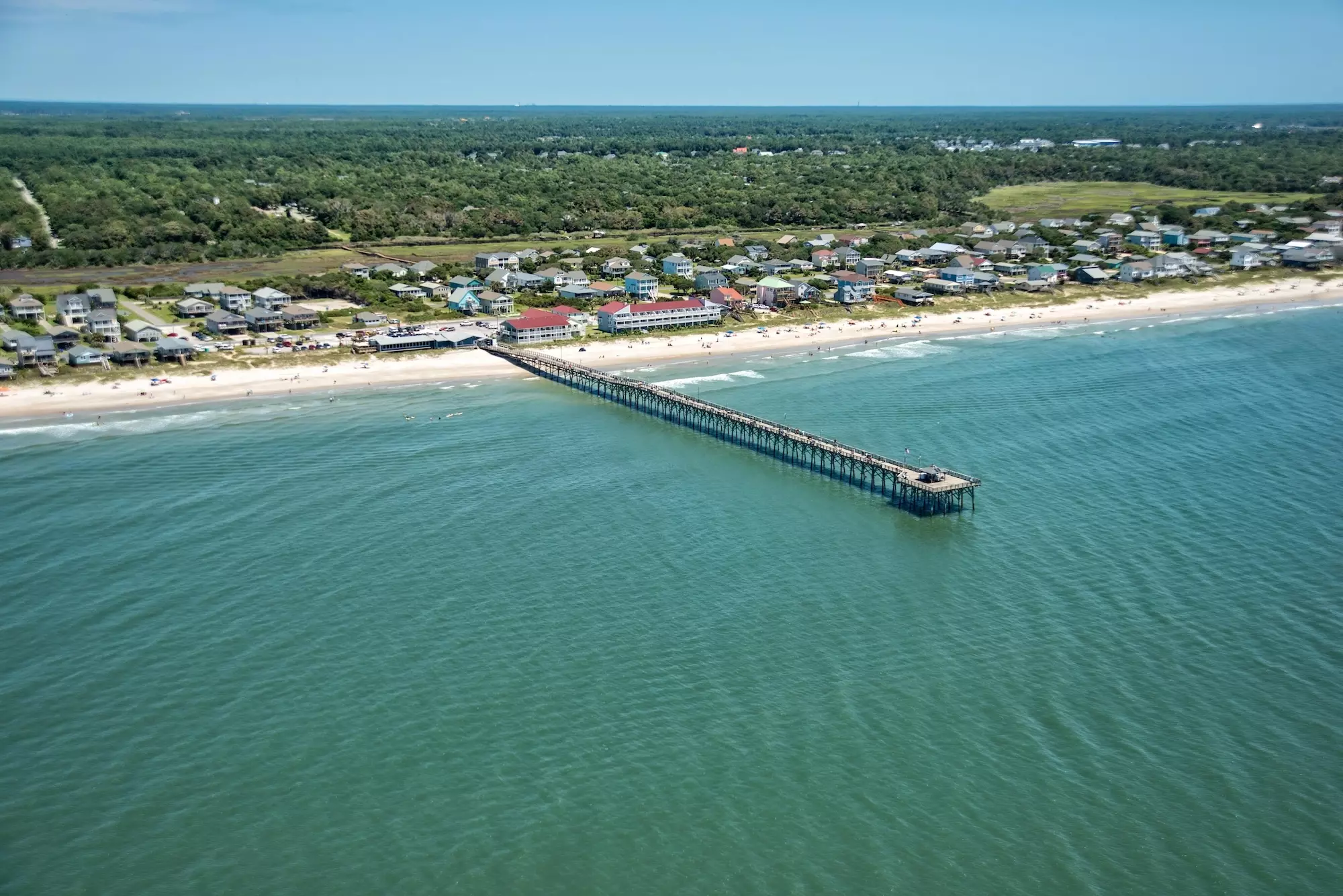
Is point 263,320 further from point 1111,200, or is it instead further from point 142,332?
point 1111,200

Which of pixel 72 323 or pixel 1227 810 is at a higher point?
pixel 72 323

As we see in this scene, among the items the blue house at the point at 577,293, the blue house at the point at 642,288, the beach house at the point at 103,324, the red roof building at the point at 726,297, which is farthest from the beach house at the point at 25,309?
the red roof building at the point at 726,297

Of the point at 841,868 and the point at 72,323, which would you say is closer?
the point at 841,868

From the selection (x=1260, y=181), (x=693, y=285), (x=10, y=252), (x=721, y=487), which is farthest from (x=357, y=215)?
(x=1260, y=181)

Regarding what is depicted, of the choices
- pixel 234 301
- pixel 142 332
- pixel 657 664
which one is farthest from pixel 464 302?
pixel 657 664

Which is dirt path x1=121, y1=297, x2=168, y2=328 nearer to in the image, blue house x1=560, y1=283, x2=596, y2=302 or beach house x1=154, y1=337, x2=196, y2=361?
beach house x1=154, y1=337, x2=196, y2=361

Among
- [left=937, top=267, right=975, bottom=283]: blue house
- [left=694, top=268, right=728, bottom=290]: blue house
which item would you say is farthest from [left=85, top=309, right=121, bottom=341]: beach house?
[left=937, top=267, right=975, bottom=283]: blue house

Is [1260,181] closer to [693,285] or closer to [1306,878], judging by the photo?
[693,285]

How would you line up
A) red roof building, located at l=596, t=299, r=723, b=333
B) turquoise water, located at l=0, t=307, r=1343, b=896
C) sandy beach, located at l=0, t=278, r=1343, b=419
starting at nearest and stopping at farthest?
1. turquoise water, located at l=0, t=307, r=1343, b=896
2. sandy beach, located at l=0, t=278, r=1343, b=419
3. red roof building, located at l=596, t=299, r=723, b=333
